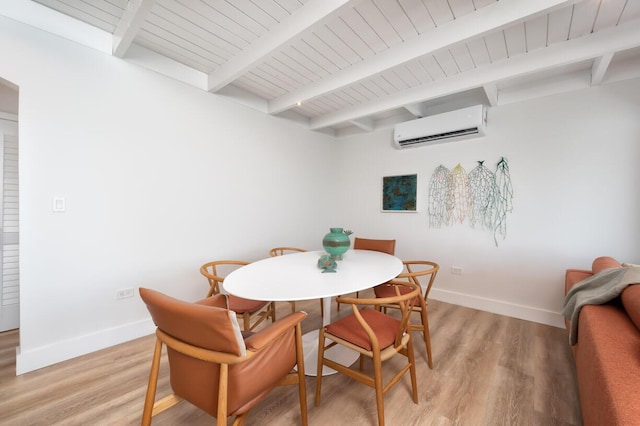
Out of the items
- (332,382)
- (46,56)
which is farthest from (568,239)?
(46,56)

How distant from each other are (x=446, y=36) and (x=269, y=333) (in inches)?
87.6

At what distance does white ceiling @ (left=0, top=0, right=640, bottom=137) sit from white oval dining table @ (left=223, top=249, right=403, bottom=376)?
165cm

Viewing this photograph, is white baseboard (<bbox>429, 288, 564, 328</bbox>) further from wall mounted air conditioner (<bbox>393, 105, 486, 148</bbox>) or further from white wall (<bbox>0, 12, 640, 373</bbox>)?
wall mounted air conditioner (<bbox>393, 105, 486, 148</bbox>)

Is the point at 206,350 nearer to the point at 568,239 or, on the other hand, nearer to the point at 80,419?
the point at 80,419

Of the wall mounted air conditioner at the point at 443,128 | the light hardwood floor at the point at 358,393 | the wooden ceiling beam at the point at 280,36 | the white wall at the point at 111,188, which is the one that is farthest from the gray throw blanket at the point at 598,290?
the white wall at the point at 111,188

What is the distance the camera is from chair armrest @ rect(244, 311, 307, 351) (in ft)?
3.38

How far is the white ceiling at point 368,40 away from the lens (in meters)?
1.71

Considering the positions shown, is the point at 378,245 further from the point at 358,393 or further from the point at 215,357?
the point at 215,357

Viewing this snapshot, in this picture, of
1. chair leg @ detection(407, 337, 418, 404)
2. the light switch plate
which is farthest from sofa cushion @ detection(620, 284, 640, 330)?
the light switch plate

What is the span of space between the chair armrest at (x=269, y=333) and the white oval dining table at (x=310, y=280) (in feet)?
0.38

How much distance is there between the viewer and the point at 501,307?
2908mm

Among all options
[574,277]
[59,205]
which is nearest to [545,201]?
[574,277]

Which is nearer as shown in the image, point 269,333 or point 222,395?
point 222,395

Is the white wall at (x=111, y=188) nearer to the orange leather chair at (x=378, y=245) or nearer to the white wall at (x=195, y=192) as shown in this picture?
the white wall at (x=195, y=192)
